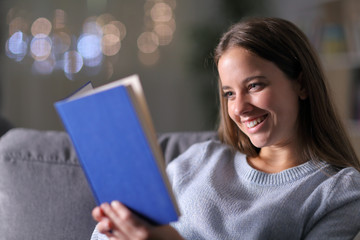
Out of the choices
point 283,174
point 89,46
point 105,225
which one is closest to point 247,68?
point 283,174

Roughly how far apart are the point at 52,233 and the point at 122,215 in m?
0.59

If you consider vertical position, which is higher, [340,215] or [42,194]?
[42,194]

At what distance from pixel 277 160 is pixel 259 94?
238 mm

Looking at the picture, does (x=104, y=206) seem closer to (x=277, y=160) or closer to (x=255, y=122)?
(x=255, y=122)

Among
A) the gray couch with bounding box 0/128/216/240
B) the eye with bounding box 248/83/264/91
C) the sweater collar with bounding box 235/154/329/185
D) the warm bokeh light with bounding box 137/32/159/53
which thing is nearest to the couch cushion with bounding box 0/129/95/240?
the gray couch with bounding box 0/128/216/240

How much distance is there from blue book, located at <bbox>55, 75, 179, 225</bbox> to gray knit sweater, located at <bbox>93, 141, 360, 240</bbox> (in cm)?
33

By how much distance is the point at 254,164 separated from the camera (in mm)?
1243

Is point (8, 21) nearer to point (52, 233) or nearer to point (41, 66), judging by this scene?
point (41, 66)

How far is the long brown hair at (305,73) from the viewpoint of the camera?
1.10m

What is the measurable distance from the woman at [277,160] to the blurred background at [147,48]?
71.1 inches

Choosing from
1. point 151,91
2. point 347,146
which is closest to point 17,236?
point 347,146

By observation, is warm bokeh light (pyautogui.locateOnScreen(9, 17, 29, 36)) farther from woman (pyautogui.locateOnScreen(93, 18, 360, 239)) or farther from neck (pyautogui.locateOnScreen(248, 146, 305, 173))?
neck (pyautogui.locateOnScreen(248, 146, 305, 173))

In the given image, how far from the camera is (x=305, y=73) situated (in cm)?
113

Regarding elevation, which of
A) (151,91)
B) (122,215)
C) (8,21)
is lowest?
(151,91)
